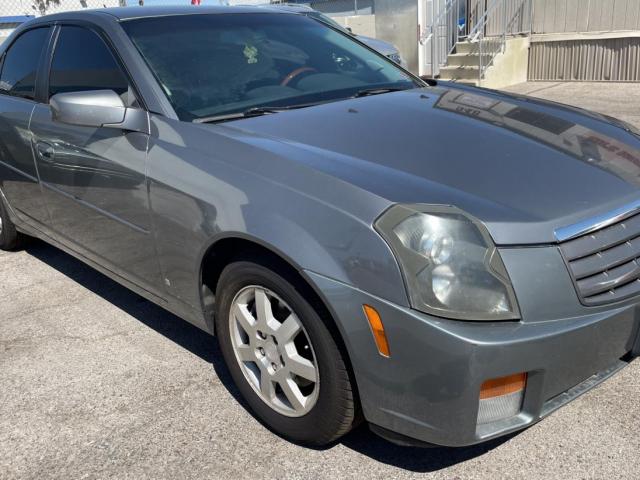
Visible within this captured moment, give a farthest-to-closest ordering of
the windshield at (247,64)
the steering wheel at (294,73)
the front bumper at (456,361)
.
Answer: the steering wheel at (294,73) < the windshield at (247,64) < the front bumper at (456,361)

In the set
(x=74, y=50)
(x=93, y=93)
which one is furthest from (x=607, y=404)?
(x=74, y=50)

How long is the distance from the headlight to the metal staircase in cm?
974

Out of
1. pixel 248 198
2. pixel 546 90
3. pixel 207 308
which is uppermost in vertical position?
pixel 248 198

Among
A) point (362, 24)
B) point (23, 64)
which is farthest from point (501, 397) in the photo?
point (362, 24)

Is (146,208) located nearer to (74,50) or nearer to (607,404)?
(74,50)

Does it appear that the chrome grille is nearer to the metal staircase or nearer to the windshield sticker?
the windshield sticker

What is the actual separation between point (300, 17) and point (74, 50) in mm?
1315

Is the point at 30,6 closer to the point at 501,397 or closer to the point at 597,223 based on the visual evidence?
the point at 597,223

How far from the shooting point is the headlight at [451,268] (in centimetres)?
192

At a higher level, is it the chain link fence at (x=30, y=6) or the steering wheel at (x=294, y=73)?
the steering wheel at (x=294, y=73)

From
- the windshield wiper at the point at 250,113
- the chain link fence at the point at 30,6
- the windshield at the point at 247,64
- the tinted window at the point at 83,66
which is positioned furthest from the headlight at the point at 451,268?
the chain link fence at the point at 30,6

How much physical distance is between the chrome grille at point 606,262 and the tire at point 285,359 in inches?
32.2

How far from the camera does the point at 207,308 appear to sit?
2.72m

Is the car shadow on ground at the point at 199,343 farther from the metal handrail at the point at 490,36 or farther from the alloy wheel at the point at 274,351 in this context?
the metal handrail at the point at 490,36
